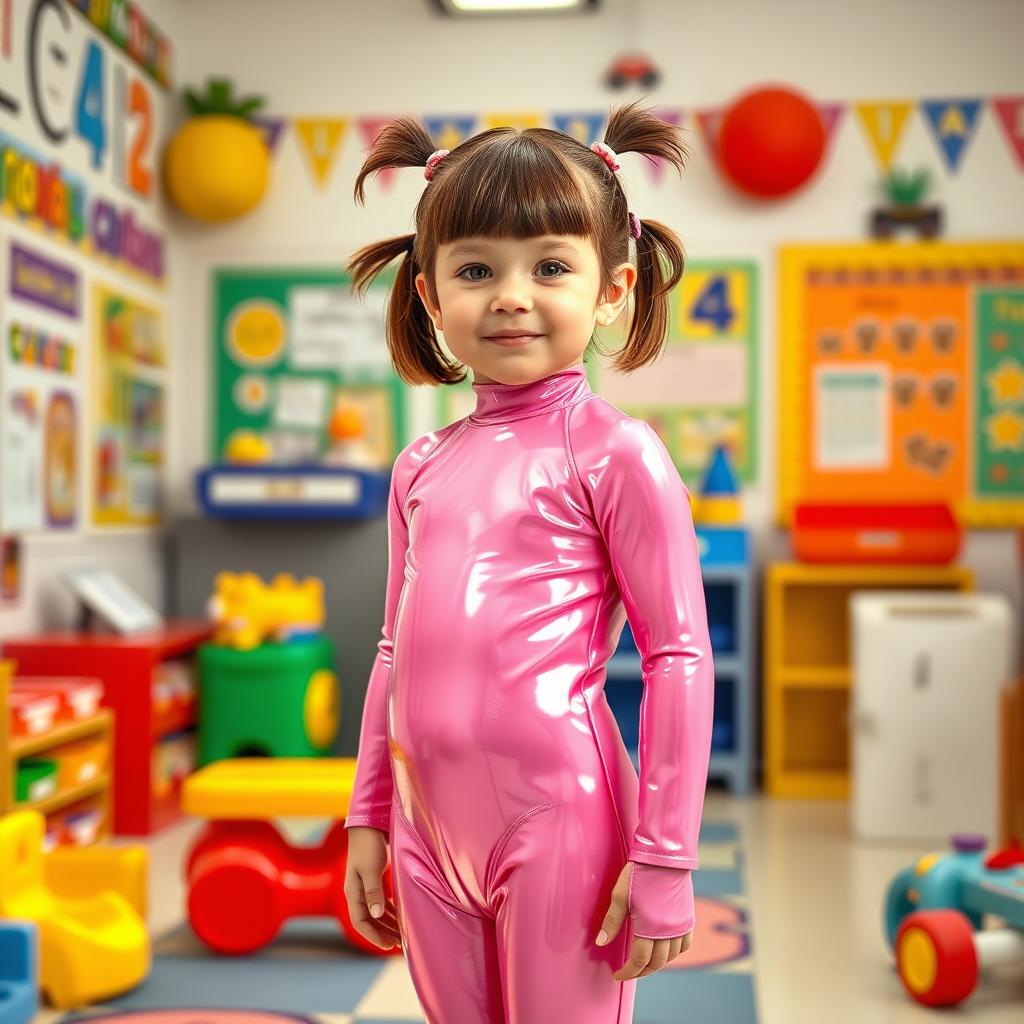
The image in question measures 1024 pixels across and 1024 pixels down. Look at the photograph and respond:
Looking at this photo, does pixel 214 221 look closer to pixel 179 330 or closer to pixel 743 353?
pixel 179 330

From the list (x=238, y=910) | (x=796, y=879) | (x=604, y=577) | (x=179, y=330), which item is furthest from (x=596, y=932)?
(x=179, y=330)

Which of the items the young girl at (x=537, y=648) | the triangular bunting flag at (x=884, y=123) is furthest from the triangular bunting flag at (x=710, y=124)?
the young girl at (x=537, y=648)

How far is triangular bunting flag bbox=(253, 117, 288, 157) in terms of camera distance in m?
4.56

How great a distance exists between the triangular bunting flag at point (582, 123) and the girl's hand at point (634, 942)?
3795 mm

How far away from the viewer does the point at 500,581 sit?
1.03 m

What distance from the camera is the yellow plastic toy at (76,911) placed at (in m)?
2.15

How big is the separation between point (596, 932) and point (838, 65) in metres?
3.96

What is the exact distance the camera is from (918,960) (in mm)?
2209

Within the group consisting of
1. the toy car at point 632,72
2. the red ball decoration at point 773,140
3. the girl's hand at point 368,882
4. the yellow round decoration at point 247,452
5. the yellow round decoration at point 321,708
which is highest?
the toy car at point 632,72

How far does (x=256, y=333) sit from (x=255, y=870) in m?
2.53

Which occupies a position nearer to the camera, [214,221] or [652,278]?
[652,278]

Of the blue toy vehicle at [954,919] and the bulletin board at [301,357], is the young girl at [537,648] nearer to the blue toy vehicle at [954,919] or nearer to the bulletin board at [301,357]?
the blue toy vehicle at [954,919]

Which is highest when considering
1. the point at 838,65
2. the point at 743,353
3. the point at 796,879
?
the point at 838,65

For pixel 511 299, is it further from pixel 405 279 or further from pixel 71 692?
pixel 71 692
